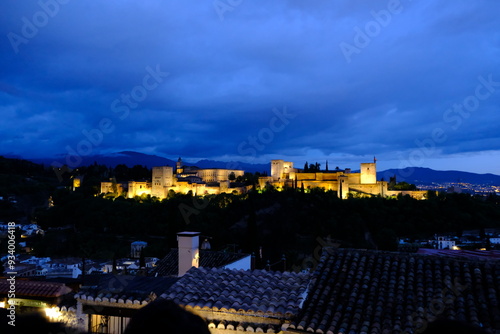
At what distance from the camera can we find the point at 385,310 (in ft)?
13.5

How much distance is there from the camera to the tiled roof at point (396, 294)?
392cm

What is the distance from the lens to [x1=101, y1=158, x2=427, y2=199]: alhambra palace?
2032 inches

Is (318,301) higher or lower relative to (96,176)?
lower

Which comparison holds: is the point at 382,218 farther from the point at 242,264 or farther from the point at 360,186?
the point at 242,264

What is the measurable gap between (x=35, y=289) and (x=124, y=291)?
2.09 m

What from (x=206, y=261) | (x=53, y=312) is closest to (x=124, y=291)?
(x=53, y=312)

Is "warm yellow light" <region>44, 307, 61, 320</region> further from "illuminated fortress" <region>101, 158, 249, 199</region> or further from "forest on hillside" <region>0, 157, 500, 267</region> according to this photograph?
"illuminated fortress" <region>101, 158, 249, 199</region>

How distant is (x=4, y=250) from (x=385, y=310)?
3666 centimetres

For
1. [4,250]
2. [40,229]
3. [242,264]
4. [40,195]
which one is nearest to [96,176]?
[40,195]

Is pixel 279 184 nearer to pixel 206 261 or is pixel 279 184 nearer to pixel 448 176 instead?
pixel 206 261

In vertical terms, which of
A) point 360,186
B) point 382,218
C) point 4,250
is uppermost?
point 360,186

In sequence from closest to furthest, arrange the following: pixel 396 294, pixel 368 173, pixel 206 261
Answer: pixel 396 294, pixel 206 261, pixel 368 173

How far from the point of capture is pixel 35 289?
19.6 feet

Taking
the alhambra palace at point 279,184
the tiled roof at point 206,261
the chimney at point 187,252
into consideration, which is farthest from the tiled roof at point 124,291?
the alhambra palace at point 279,184
